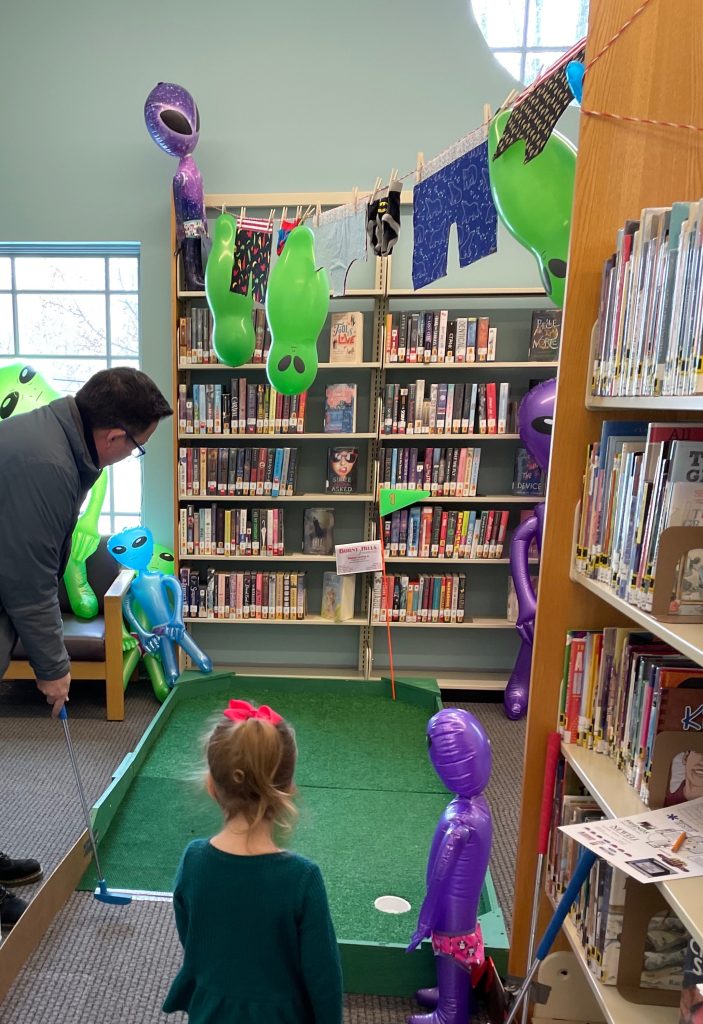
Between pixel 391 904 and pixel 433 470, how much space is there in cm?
212

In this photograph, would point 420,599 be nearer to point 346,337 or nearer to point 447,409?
point 447,409

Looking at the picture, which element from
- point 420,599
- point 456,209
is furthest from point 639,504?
point 420,599

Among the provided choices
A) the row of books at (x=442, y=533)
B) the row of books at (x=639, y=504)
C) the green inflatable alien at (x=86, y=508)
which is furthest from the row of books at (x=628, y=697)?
the green inflatable alien at (x=86, y=508)

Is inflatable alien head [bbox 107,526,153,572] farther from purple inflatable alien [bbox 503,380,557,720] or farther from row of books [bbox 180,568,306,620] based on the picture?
purple inflatable alien [bbox 503,380,557,720]

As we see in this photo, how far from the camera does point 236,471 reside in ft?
12.3

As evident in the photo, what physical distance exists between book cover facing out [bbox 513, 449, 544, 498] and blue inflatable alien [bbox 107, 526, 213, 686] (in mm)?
1880

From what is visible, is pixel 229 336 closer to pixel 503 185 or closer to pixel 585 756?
pixel 503 185

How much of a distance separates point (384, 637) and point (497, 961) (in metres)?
2.29

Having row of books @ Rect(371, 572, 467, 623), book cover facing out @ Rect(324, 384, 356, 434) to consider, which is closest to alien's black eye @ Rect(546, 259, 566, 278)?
book cover facing out @ Rect(324, 384, 356, 434)

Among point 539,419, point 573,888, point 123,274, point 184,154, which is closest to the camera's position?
point 573,888

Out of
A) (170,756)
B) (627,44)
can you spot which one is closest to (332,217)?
(627,44)

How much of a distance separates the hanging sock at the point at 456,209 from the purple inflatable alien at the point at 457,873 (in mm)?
1276

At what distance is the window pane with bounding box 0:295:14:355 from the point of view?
4.09 metres

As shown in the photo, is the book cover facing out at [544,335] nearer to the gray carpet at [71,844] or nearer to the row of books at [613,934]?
the gray carpet at [71,844]
